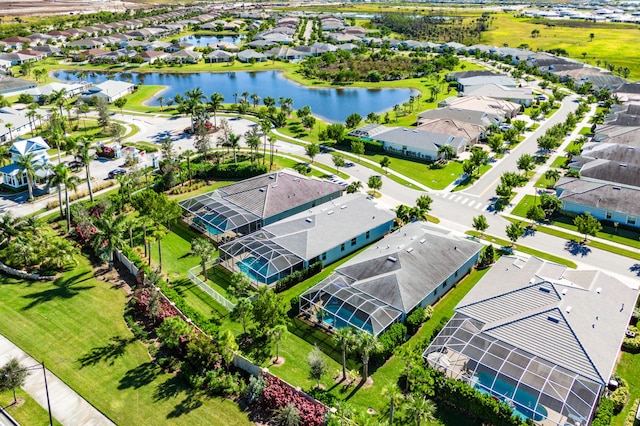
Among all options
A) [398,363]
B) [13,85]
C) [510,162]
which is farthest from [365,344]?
[13,85]

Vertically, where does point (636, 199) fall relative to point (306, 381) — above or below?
above

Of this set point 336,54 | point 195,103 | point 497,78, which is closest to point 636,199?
point 195,103

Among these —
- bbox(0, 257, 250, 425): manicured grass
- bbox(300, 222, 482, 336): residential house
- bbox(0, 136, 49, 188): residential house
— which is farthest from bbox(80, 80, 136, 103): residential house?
bbox(300, 222, 482, 336): residential house

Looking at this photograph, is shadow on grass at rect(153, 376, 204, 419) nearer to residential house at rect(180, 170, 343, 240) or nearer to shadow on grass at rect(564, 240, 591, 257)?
residential house at rect(180, 170, 343, 240)

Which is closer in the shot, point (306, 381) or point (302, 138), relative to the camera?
point (306, 381)

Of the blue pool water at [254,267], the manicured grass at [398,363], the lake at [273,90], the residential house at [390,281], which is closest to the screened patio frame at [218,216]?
the blue pool water at [254,267]

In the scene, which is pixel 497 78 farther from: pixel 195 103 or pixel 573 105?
pixel 195 103

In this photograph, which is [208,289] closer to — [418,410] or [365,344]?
[365,344]
